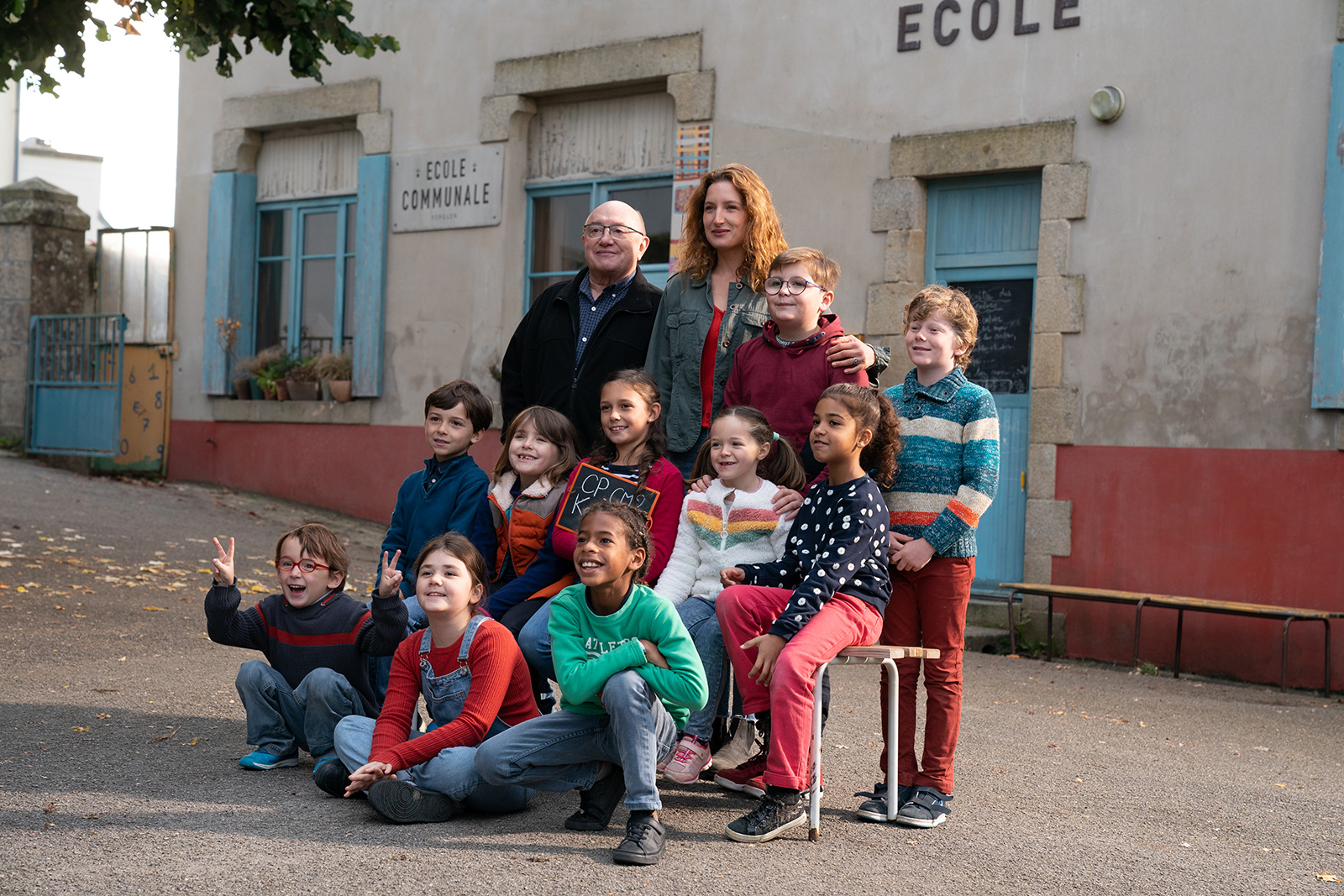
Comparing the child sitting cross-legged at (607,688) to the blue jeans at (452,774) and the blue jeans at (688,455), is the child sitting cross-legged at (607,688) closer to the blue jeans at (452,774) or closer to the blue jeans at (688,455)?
the blue jeans at (452,774)

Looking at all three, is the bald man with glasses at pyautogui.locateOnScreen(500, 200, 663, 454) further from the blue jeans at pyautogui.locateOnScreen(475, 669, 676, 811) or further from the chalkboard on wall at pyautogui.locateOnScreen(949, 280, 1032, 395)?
the chalkboard on wall at pyautogui.locateOnScreen(949, 280, 1032, 395)

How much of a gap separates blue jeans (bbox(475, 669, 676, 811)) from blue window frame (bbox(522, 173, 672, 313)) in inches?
270

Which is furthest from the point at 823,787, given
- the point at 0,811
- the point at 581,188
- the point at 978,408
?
the point at 581,188

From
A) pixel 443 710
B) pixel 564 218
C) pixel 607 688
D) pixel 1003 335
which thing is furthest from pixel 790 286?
pixel 564 218

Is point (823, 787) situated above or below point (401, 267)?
below

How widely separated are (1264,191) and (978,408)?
4.43 meters

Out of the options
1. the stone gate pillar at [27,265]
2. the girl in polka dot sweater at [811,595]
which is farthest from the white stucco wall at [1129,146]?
the stone gate pillar at [27,265]

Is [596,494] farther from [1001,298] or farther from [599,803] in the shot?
[1001,298]

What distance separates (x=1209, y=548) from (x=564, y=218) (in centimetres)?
546

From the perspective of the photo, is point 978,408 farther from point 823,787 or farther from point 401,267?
point 401,267

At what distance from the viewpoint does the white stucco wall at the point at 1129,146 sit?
24.6ft

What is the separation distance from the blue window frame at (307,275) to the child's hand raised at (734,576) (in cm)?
839

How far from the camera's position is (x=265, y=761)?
4.28 m

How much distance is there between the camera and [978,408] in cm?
404
